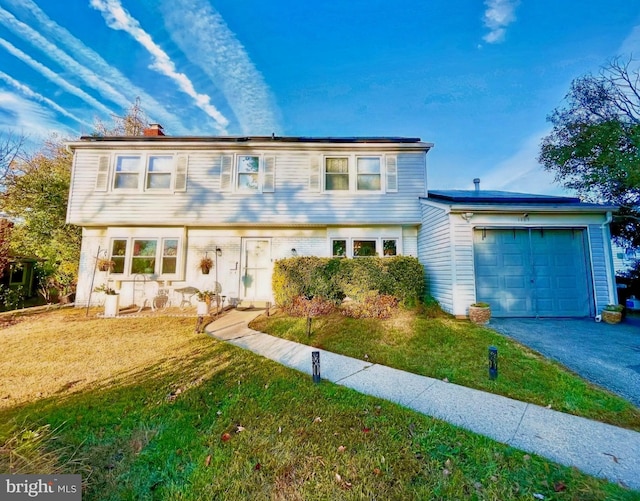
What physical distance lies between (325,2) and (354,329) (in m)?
11.5

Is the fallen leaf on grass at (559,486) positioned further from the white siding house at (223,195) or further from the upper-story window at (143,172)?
the upper-story window at (143,172)

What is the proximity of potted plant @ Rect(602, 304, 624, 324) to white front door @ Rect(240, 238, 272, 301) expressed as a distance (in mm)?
10217

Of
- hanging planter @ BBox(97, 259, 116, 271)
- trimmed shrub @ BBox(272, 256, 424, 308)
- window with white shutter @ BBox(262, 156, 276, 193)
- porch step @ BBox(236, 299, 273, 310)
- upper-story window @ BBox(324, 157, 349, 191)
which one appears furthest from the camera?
upper-story window @ BBox(324, 157, 349, 191)

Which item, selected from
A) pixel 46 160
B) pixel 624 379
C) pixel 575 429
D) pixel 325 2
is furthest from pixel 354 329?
pixel 46 160

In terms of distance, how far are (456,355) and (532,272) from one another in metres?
4.72

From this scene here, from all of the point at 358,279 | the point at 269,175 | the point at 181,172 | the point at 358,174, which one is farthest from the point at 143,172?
the point at 358,279

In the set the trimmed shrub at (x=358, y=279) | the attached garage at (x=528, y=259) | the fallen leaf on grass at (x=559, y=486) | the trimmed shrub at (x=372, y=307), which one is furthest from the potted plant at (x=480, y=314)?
the fallen leaf on grass at (x=559, y=486)

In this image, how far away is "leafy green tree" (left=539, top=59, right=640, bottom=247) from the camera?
898 centimetres

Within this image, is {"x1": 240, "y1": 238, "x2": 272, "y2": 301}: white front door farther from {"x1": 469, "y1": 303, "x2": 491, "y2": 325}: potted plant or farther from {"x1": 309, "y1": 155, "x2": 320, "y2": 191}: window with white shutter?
{"x1": 469, "y1": 303, "x2": 491, "y2": 325}: potted plant

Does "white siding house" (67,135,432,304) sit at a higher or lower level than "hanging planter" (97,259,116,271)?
higher

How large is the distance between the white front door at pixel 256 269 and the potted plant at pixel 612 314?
33.5ft

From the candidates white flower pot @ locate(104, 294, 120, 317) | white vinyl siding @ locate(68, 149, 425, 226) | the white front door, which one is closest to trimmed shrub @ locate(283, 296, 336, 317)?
the white front door

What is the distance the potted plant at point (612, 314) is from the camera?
6.86m

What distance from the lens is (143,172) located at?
985 centimetres
